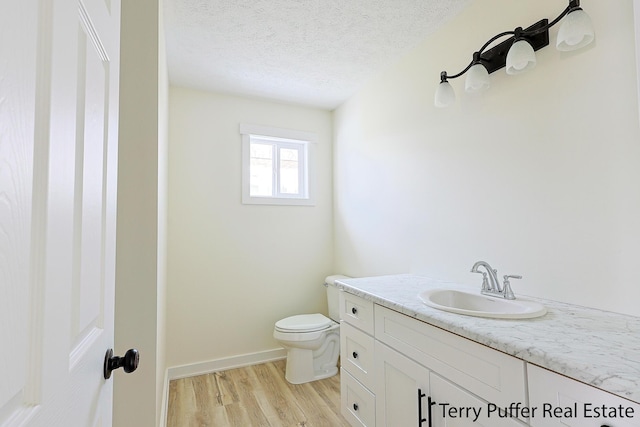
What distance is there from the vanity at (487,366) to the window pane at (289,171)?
5.35ft

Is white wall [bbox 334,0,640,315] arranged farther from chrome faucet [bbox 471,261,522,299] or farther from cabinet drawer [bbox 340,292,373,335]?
cabinet drawer [bbox 340,292,373,335]

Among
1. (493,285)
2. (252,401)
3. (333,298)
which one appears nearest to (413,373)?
(493,285)

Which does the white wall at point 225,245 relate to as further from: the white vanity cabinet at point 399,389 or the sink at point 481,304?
the sink at point 481,304

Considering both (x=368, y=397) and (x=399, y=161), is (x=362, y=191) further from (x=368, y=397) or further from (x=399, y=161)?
(x=368, y=397)

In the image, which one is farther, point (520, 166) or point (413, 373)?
point (520, 166)

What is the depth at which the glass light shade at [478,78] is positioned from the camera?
1563 mm

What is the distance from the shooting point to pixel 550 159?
1383mm

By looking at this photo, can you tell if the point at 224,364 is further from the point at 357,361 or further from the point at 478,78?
the point at 478,78

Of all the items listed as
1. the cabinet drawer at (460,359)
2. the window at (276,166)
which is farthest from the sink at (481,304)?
the window at (276,166)

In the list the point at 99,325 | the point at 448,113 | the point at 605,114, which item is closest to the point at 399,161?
the point at 448,113

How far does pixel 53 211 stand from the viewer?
0.46 metres

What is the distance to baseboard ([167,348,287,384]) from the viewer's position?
8.36ft

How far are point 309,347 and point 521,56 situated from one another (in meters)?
2.28

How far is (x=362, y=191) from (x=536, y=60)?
5.07 feet
